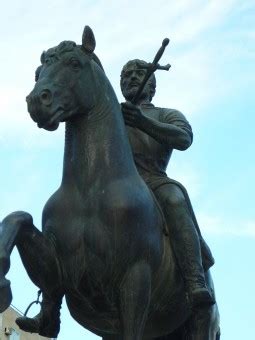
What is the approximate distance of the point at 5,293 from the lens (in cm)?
767

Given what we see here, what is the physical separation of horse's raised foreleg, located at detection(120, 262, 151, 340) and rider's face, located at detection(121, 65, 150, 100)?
2.02 meters

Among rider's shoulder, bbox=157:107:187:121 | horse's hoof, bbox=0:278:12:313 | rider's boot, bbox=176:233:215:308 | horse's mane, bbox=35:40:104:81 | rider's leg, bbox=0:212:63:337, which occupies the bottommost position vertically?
horse's hoof, bbox=0:278:12:313

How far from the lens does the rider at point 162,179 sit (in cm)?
879

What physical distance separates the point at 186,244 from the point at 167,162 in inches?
42.5

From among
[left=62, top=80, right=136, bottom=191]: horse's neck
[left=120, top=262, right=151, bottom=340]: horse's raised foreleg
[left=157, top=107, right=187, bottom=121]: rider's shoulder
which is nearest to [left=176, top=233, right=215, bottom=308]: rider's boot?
[left=120, top=262, right=151, bottom=340]: horse's raised foreleg

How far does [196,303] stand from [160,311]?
0.38 m

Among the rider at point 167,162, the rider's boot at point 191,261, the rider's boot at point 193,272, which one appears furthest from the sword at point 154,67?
the rider's boot at point 193,272

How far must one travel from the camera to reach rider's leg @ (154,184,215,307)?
343 inches

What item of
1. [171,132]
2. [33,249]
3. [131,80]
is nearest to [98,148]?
[171,132]

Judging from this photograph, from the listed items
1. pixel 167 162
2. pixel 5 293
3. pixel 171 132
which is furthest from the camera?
pixel 167 162

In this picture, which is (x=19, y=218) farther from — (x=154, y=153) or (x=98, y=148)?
(x=154, y=153)

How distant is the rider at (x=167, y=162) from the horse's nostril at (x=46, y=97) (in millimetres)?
1061

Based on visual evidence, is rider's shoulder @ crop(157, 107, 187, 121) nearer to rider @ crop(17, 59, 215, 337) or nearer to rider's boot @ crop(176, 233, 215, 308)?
rider @ crop(17, 59, 215, 337)

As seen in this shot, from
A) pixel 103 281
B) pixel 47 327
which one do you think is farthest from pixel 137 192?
pixel 47 327
